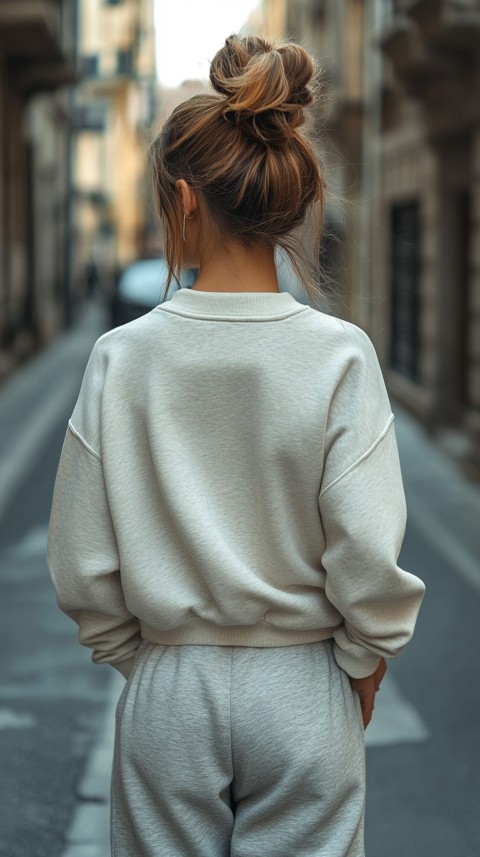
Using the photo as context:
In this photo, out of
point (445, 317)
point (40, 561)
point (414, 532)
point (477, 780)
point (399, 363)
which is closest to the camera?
point (477, 780)

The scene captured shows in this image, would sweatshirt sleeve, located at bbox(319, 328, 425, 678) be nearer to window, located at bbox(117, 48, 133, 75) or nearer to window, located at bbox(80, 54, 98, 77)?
window, located at bbox(80, 54, 98, 77)

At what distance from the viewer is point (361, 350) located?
5.33 ft

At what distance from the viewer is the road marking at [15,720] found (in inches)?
163

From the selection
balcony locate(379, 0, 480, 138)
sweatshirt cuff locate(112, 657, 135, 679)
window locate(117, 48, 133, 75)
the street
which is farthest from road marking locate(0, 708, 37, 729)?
window locate(117, 48, 133, 75)

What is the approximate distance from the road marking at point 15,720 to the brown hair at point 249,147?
9.32 ft

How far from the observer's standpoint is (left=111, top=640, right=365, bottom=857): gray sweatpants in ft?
5.37

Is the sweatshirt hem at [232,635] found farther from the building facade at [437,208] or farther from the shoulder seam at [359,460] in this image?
the building facade at [437,208]

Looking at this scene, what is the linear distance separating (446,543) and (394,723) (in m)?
3.08

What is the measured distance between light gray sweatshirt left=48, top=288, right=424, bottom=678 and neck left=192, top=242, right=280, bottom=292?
21 millimetres

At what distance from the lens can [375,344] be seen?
45.2 ft

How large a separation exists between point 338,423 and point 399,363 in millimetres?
13917

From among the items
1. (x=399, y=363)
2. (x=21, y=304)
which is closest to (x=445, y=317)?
(x=399, y=363)

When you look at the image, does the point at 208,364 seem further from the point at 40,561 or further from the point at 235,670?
the point at 40,561

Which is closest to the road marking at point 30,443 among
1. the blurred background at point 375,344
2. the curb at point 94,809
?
the blurred background at point 375,344
